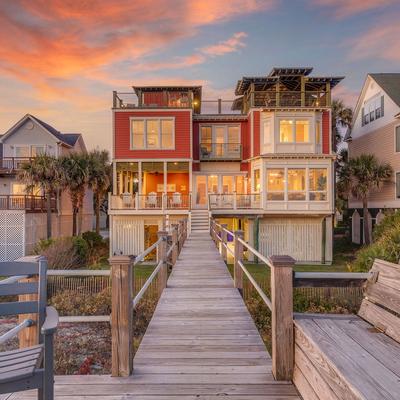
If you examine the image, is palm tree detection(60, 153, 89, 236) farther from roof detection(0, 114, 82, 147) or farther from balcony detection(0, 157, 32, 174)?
balcony detection(0, 157, 32, 174)

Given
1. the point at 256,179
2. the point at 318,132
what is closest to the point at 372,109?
the point at 318,132

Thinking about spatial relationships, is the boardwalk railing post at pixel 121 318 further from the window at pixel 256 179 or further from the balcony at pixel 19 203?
the balcony at pixel 19 203

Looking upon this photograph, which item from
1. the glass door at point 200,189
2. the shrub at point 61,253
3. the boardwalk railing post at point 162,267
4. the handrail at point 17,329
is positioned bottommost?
the shrub at point 61,253

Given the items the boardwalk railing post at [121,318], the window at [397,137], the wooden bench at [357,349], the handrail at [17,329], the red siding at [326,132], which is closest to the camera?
the wooden bench at [357,349]

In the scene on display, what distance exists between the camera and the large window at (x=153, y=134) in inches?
811

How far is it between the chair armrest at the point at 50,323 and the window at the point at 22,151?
26.5 meters

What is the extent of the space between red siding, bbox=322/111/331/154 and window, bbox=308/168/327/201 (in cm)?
155

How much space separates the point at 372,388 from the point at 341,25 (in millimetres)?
32492

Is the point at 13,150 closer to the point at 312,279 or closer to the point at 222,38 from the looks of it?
the point at 222,38

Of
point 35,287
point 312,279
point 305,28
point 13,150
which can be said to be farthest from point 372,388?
point 305,28

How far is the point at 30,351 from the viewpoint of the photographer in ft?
7.19

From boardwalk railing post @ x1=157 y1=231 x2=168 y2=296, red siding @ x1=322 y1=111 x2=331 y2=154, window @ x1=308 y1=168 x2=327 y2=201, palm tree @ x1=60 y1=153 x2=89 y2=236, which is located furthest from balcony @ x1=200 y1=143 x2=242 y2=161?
boardwalk railing post @ x1=157 y1=231 x2=168 y2=296

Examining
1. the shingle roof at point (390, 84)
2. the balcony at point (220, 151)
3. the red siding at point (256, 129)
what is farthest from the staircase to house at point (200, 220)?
the shingle roof at point (390, 84)

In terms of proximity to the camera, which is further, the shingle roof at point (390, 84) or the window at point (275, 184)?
the shingle roof at point (390, 84)
